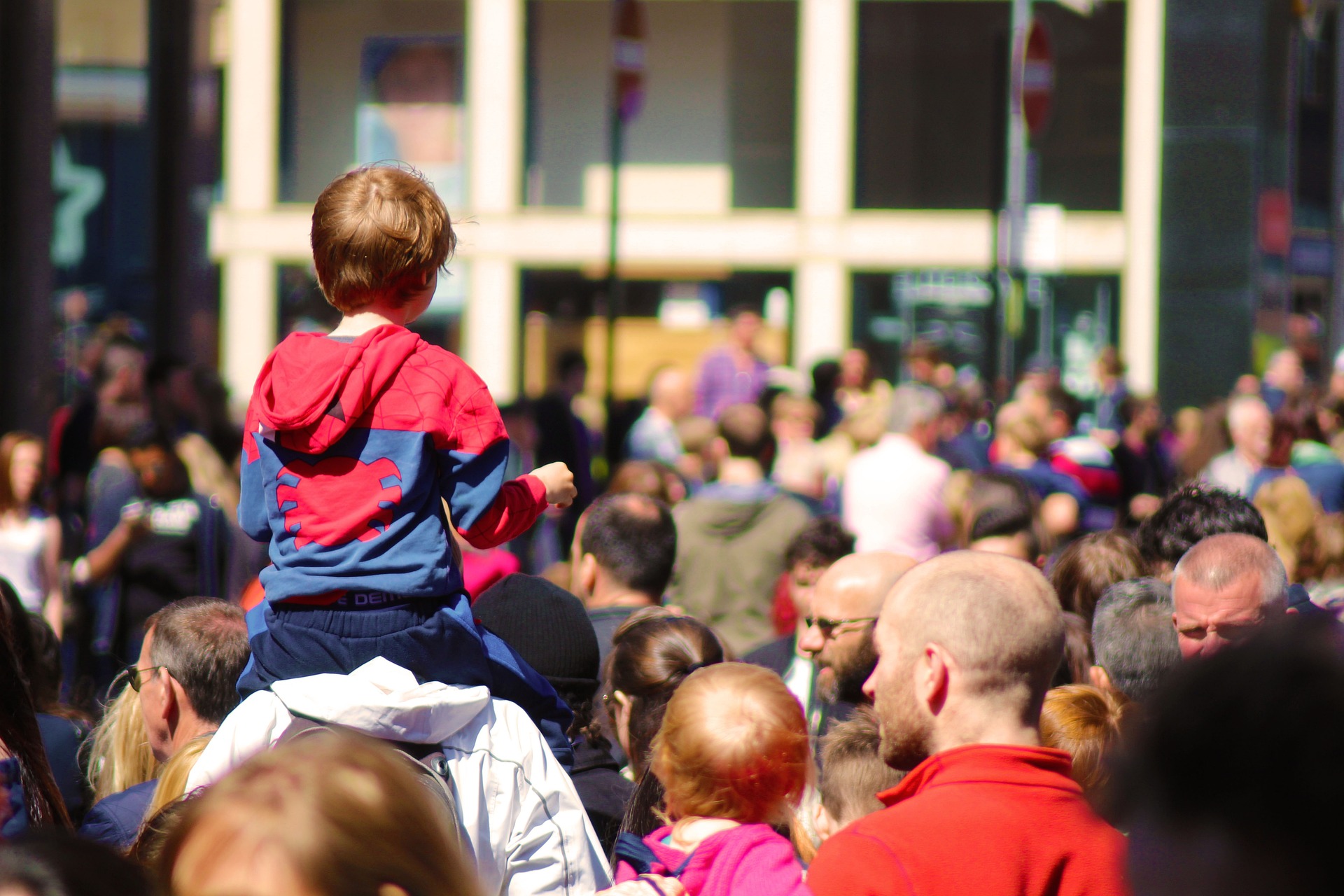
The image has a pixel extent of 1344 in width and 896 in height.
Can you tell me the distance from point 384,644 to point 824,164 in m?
23.1

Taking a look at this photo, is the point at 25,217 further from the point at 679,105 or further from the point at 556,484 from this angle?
the point at 679,105

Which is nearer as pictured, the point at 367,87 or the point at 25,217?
the point at 25,217

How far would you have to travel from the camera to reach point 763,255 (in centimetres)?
2558

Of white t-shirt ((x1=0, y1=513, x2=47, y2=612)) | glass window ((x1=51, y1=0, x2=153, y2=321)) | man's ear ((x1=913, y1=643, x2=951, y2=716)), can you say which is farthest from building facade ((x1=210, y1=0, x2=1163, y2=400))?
man's ear ((x1=913, y1=643, x2=951, y2=716))

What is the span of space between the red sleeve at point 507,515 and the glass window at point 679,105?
23.8m

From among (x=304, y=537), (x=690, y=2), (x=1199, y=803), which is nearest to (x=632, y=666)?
(x=304, y=537)

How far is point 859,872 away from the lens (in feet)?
8.25

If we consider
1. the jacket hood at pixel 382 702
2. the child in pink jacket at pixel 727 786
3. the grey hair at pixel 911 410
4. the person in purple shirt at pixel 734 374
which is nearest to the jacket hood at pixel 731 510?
the grey hair at pixel 911 410

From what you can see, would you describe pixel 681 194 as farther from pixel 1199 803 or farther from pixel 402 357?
pixel 1199 803

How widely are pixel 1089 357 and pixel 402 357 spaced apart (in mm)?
23134

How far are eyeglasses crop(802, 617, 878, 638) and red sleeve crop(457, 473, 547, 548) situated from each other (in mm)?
A: 1816

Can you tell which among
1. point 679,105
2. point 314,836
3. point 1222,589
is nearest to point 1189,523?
point 1222,589

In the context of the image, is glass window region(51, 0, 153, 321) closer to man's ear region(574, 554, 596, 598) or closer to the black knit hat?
man's ear region(574, 554, 596, 598)

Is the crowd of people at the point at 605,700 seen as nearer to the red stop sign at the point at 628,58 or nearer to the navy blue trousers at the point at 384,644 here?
the navy blue trousers at the point at 384,644
